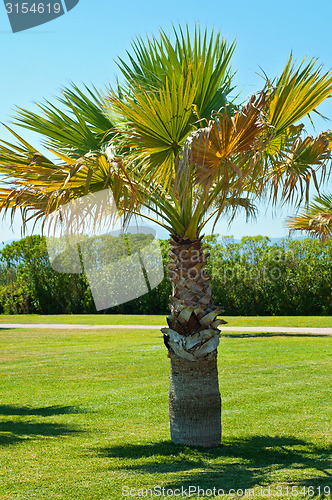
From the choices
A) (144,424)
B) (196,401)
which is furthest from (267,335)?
(196,401)

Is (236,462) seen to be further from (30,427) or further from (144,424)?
(30,427)

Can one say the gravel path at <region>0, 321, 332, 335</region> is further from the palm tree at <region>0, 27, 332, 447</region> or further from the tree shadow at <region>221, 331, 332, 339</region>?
the palm tree at <region>0, 27, 332, 447</region>

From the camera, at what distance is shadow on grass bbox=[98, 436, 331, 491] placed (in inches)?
179

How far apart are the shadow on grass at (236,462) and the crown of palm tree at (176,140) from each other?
7.19 feet

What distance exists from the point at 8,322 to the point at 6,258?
590cm

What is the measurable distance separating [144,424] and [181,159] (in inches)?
144

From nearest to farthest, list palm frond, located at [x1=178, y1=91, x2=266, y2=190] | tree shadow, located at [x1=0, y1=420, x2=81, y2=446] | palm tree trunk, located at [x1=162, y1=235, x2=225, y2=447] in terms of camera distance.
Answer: palm frond, located at [x1=178, y1=91, x2=266, y2=190], palm tree trunk, located at [x1=162, y1=235, x2=225, y2=447], tree shadow, located at [x1=0, y1=420, x2=81, y2=446]

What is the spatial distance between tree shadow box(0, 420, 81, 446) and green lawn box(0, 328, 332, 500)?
13 millimetres

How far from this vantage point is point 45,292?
81.7ft

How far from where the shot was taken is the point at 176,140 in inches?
194

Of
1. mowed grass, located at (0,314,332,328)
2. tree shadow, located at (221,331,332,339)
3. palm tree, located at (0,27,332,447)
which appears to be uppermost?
palm tree, located at (0,27,332,447)

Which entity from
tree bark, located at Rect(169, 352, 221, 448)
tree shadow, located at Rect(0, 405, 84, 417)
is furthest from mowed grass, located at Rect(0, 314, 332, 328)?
tree bark, located at Rect(169, 352, 221, 448)

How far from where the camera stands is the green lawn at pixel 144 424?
463 centimetres

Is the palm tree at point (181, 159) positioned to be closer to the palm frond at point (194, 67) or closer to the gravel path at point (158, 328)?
the palm frond at point (194, 67)
